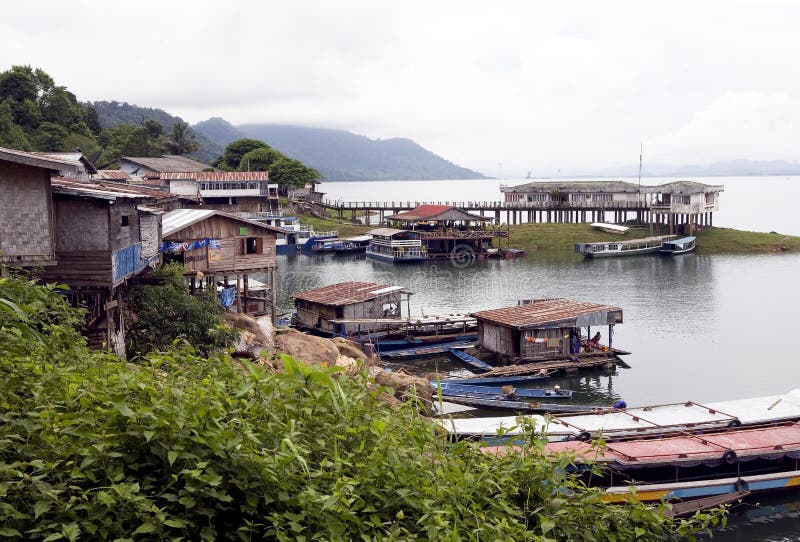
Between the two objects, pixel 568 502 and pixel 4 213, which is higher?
pixel 4 213

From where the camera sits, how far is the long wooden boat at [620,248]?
78.2 meters

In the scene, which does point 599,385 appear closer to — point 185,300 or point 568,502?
point 185,300

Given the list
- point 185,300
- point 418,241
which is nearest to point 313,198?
point 418,241

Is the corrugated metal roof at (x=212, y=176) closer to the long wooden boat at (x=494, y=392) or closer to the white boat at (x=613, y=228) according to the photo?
the white boat at (x=613, y=228)

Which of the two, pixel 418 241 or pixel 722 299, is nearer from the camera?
pixel 722 299

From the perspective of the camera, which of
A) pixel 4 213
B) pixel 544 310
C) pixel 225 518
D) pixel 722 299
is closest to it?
pixel 225 518

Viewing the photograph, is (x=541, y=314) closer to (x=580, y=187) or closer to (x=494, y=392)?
(x=494, y=392)

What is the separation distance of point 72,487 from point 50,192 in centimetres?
1391

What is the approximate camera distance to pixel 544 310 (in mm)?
36781

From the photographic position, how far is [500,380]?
32688 mm

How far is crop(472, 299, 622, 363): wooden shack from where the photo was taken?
34781 mm

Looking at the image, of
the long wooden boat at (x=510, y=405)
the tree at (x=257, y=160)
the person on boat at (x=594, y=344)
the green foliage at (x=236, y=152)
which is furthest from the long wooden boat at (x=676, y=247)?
the green foliage at (x=236, y=152)

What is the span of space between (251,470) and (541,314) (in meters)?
31.0

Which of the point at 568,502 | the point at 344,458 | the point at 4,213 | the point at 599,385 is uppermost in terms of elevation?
the point at 4,213
